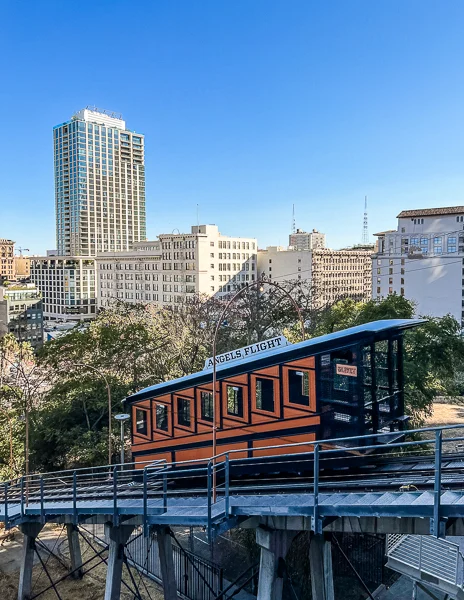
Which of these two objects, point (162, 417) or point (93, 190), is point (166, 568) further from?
point (93, 190)

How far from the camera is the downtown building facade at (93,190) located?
5576 inches

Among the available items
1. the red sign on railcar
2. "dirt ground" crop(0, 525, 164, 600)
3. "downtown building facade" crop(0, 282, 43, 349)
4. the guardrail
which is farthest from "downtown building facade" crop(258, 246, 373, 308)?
the red sign on railcar

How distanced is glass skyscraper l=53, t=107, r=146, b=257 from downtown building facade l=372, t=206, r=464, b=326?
91894 millimetres

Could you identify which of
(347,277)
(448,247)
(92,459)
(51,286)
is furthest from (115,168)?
(92,459)

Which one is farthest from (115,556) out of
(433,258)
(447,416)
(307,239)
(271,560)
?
(307,239)

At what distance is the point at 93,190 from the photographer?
14388cm

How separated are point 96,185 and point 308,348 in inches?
5643

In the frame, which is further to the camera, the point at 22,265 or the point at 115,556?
the point at 22,265

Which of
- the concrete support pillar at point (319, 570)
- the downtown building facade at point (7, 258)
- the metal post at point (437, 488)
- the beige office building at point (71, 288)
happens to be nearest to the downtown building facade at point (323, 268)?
the beige office building at point (71, 288)

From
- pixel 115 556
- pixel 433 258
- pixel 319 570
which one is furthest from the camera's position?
pixel 433 258

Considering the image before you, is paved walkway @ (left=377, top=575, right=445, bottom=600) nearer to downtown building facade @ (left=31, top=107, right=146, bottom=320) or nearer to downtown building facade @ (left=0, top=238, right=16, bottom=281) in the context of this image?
downtown building facade @ (left=31, top=107, right=146, bottom=320)

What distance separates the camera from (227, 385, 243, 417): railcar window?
12.1m

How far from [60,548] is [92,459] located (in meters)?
5.24

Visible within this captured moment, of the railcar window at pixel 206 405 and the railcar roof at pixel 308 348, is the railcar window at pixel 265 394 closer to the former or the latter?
the railcar roof at pixel 308 348
